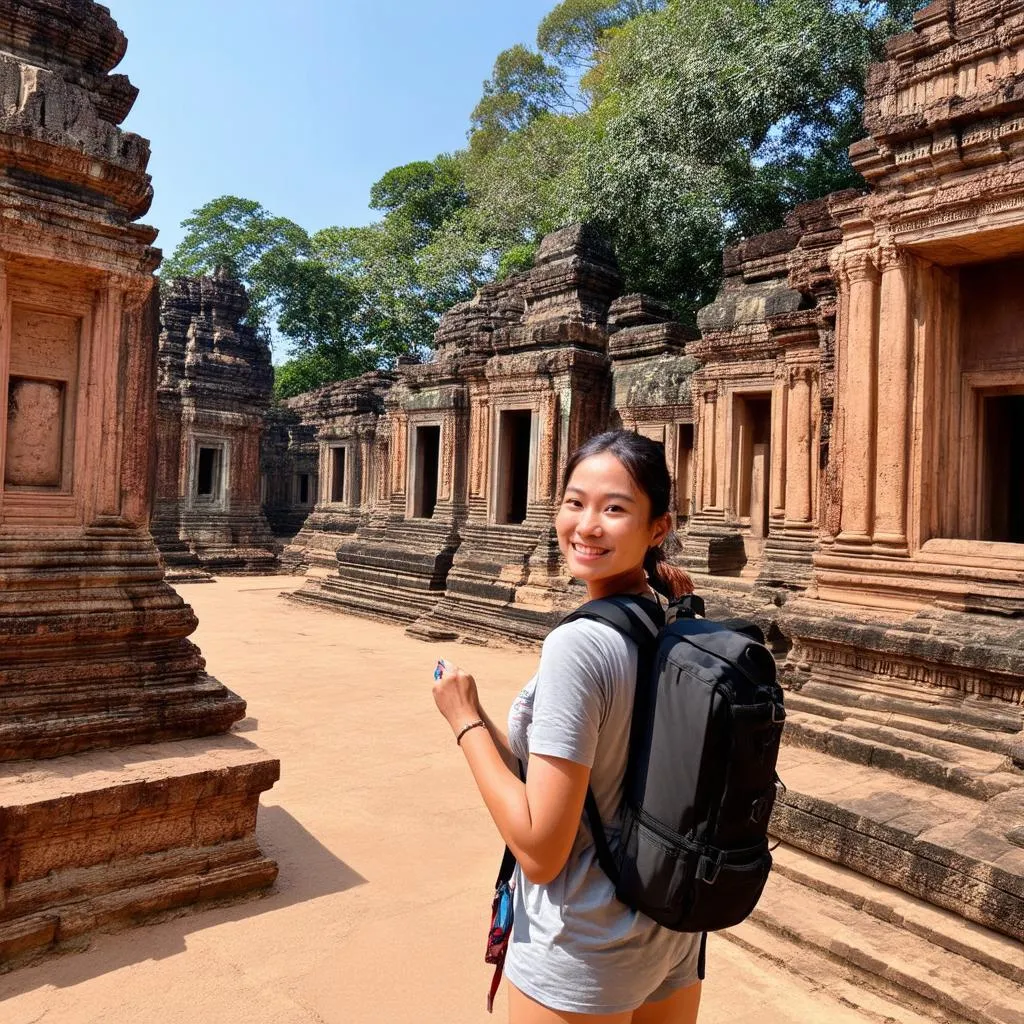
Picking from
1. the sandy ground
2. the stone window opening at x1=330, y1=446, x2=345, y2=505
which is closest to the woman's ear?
the sandy ground

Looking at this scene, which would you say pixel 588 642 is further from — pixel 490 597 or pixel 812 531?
pixel 490 597

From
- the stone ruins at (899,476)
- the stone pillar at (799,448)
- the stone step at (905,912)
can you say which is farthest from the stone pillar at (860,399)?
the stone pillar at (799,448)

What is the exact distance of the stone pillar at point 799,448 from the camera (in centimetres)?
963

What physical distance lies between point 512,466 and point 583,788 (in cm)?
1346

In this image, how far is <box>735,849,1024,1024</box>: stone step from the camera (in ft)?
10.4

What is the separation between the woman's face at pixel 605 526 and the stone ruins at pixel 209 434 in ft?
68.9

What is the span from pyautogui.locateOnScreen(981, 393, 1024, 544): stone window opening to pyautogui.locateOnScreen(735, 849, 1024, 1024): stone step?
344cm

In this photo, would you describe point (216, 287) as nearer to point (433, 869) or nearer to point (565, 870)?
point (433, 869)

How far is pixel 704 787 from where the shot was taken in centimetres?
145

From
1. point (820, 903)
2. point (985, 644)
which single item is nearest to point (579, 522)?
point (820, 903)

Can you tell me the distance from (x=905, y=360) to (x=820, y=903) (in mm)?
3879

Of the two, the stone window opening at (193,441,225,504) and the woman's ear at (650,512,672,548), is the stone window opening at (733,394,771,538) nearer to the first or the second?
the woman's ear at (650,512,672,548)

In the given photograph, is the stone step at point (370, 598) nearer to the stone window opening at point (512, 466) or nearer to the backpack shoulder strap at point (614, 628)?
Result: the stone window opening at point (512, 466)

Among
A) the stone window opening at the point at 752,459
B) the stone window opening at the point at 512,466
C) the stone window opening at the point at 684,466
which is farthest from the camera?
the stone window opening at the point at 512,466
